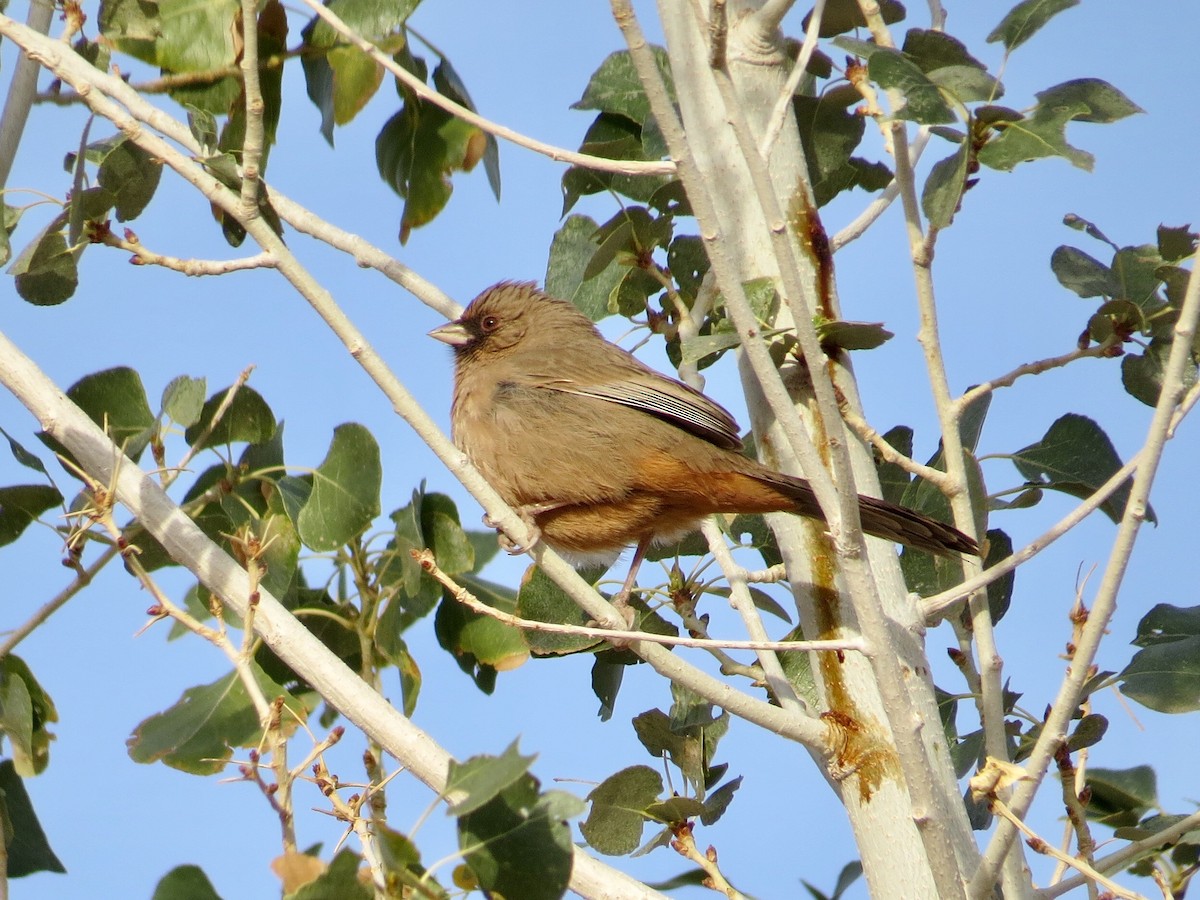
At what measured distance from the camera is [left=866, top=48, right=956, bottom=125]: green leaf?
335 cm

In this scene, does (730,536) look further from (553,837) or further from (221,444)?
(553,837)

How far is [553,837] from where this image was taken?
7.86 feet

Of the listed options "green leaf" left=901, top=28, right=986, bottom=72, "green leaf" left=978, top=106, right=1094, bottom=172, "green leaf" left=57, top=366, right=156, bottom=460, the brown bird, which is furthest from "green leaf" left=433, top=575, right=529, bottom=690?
"green leaf" left=901, top=28, right=986, bottom=72

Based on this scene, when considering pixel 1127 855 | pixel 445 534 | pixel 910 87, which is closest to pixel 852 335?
pixel 910 87

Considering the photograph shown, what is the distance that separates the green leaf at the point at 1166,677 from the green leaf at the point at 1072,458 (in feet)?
1.43

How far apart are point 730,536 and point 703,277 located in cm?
103

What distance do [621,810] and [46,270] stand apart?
258 cm

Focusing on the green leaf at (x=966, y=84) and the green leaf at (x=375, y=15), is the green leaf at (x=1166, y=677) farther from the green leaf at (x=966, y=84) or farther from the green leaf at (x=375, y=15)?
the green leaf at (x=375, y=15)

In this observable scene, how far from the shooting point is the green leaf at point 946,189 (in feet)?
11.4

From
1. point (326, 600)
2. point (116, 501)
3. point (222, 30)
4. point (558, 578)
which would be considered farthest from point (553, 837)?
point (222, 30)

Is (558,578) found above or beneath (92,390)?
beneath

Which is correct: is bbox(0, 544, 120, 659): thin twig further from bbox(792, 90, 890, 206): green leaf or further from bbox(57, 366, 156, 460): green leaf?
bbox(792, 90, 890, 206): green leaf

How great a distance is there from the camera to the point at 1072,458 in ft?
13.0

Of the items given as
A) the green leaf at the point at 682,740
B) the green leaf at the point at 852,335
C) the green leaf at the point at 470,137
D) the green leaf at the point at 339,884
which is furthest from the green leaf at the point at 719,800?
the green leaf at the point at 470,137
